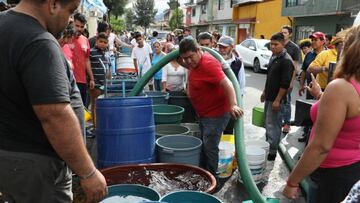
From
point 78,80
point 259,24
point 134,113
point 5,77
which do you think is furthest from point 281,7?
point 5,77

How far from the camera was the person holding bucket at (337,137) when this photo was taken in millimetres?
1835

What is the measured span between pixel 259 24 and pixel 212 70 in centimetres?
2670

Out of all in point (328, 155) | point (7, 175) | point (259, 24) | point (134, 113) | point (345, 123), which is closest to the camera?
point (7, 175)

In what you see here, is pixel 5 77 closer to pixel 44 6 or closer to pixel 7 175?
pixel 44 6

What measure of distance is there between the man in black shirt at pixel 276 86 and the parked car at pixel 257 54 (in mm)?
10788

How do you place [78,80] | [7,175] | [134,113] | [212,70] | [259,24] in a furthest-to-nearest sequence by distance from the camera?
1. [259,24]
2. [78,80]
3. [212,70]
4. [134,113]
5. [7,175]

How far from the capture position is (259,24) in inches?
1134

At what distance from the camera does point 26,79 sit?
1540 mm

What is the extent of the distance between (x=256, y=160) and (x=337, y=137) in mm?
2288

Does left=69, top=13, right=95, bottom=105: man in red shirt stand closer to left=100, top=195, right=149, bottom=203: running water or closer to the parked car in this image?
left=100, top=195, right=149, bottom=203: running water

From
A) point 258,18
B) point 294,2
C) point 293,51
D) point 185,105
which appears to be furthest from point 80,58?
point 258,18

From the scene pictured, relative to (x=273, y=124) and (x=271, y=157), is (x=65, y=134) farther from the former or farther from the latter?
(x=271, y=157)

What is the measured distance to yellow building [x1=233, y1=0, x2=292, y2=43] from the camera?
1041 inches

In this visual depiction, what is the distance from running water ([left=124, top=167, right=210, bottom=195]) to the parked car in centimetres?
1298
